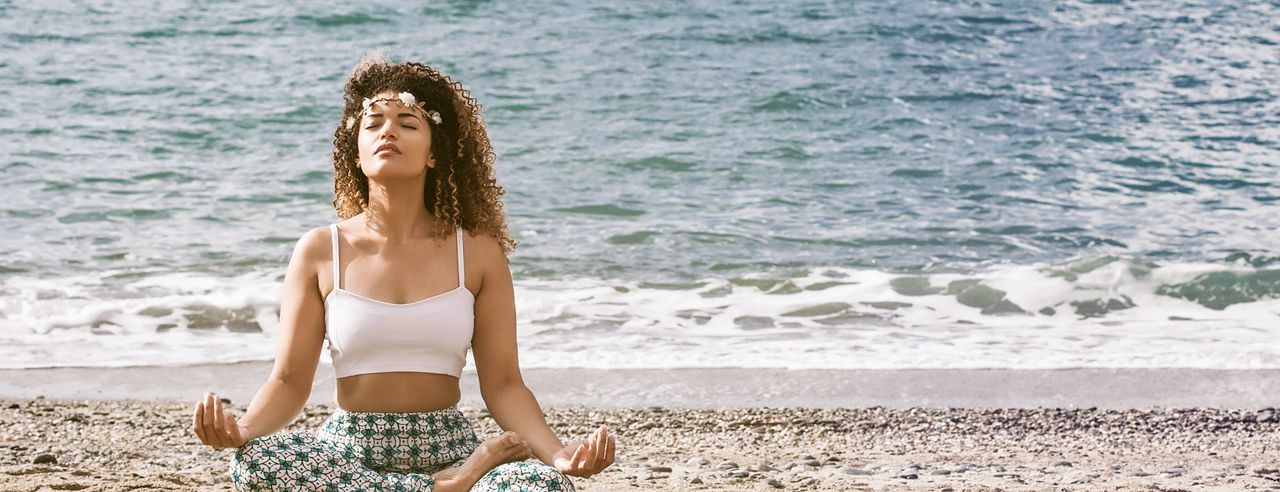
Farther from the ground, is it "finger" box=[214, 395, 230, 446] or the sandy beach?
"finger" box=[214, 395, 230, 446]

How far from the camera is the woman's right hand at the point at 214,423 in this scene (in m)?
2.54

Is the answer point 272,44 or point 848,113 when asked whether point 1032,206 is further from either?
point 272,44

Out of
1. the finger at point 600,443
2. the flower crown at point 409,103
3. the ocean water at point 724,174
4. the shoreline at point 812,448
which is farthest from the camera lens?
the ocean water at point 724,174

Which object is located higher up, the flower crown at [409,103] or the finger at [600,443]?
the flower crown at [409,103]

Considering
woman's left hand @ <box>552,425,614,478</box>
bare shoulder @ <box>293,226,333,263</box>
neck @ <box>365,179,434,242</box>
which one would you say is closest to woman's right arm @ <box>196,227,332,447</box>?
bare shoulder @ <box>293,226,333,263</box>

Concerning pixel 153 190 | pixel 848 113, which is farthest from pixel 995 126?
pixel 153 190

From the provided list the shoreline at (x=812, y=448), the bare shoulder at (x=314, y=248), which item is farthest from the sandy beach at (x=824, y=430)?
the bare shoulder at (x=314, y=248)

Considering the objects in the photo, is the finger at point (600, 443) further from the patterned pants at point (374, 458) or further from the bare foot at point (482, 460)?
the bare foot at point (482, 460)

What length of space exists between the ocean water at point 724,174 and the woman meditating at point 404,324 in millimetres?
3764

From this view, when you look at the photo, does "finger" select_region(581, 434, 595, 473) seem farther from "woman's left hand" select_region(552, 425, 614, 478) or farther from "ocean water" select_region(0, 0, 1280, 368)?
"ocean water" select_region(0, 0, 1280, 368)

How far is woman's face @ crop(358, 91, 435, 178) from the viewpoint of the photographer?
300 cm

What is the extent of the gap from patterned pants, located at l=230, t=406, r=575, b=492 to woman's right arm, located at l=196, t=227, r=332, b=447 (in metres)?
0.08

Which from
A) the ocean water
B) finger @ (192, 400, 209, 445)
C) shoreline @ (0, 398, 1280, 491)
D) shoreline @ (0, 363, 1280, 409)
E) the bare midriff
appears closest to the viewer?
finger @ (192, 400, 209, 445)

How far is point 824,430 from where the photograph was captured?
5566 mm
